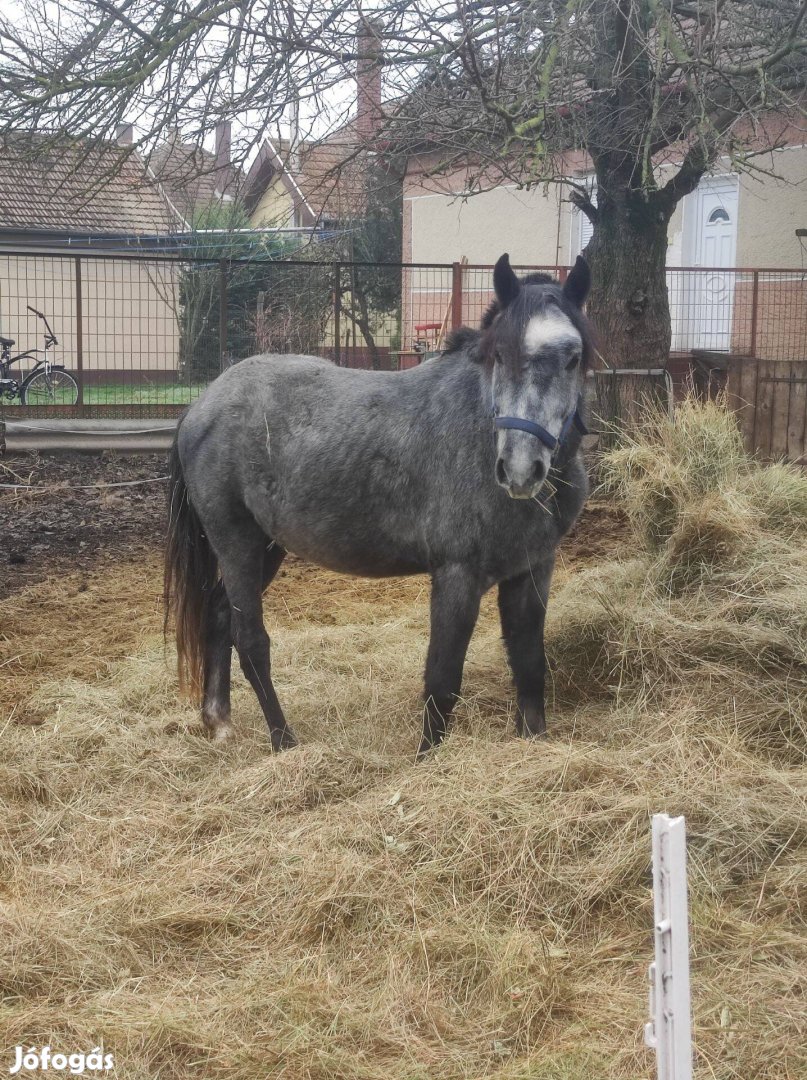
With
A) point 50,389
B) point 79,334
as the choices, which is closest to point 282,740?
point 79,334

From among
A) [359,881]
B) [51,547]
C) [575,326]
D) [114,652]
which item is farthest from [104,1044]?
[51,547]

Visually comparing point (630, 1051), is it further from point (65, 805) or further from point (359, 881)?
point (65, 805)

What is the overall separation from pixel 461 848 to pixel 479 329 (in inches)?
76.2

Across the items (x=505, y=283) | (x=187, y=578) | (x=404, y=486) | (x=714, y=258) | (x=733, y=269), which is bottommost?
(x=187, y=578)

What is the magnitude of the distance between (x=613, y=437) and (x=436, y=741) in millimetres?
4244

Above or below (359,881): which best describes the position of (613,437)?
above

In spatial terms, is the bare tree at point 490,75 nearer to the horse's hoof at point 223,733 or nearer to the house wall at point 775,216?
the horse's hoof at point 223,733

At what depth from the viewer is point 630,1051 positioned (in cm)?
234

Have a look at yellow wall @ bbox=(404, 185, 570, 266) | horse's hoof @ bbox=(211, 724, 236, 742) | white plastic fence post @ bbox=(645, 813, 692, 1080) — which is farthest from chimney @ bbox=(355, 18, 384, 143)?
yellow wall @ bbox=(404, 185, 570, 266)

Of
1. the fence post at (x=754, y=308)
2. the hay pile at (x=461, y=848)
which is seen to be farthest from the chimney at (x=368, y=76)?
the fence post at (x=754, y=308)

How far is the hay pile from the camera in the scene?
2488 millimetres

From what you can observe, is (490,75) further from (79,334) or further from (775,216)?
(775,216)

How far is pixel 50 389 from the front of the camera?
14.5 m

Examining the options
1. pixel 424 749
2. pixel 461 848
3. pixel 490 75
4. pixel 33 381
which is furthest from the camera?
pixel 33 381
